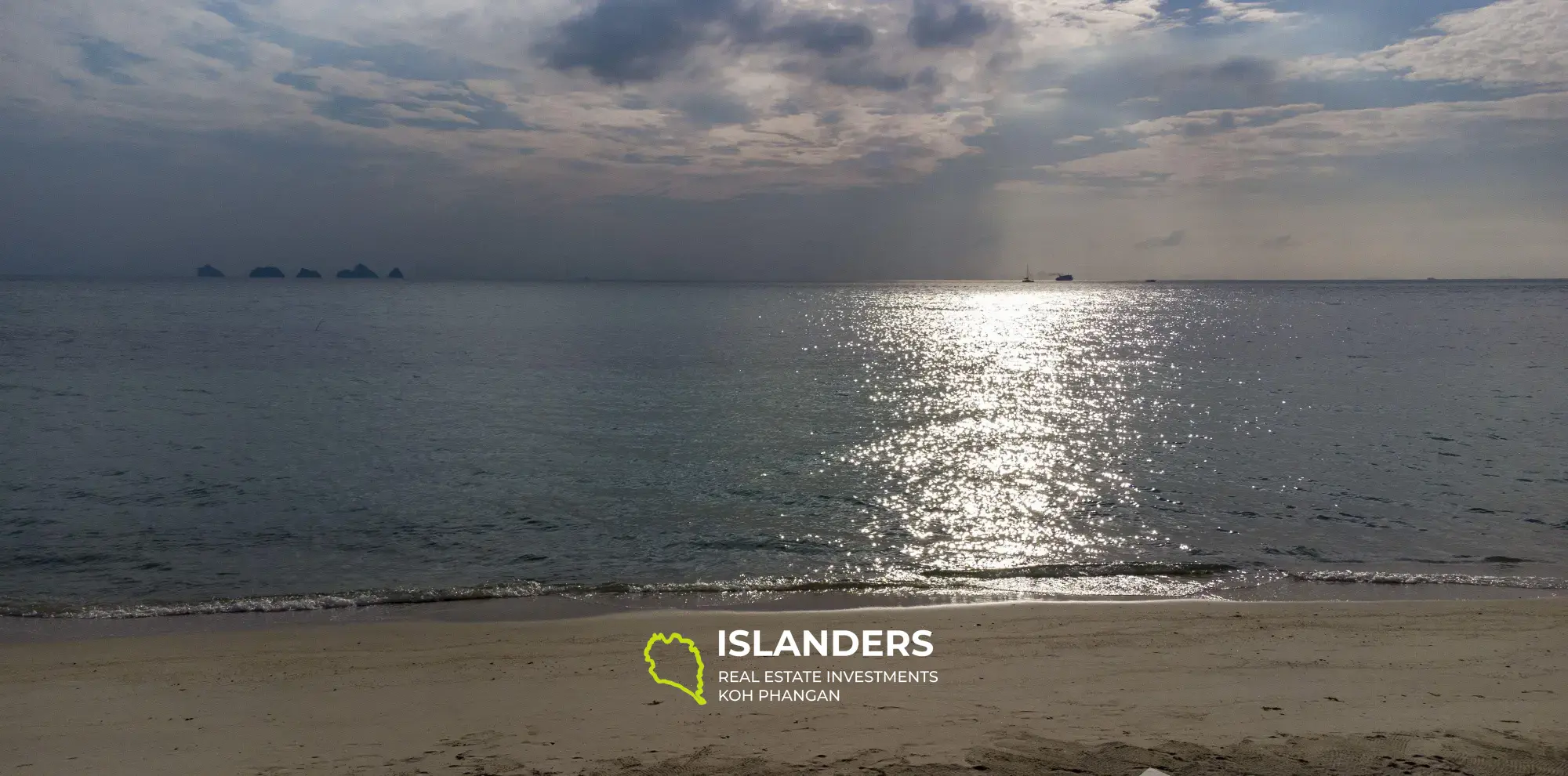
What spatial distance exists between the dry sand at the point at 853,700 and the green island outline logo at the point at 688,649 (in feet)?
0.36

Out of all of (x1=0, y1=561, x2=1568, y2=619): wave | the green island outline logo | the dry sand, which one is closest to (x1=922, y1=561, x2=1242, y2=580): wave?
(x1=0, y1=561, x2=1568, y2=619): wave

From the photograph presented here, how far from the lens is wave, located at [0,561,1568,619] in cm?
1274

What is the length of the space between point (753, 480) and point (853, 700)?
515 inches

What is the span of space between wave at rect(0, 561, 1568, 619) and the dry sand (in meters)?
1.30

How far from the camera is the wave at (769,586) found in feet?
41.8

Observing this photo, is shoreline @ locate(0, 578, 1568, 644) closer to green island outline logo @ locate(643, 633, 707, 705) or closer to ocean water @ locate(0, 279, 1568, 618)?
ocean water @ locate(0, 279, 1568, 618)

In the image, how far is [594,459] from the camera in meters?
24.7

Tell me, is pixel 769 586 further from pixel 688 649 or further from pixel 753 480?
pixel 753 480

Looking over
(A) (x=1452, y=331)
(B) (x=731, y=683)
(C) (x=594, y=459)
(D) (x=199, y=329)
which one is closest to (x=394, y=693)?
→ (B) (x=731, y=683)

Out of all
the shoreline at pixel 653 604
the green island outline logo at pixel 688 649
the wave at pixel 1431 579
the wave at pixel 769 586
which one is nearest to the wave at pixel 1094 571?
the wave at pixel 769 586

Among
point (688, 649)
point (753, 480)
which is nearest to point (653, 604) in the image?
point (688, 649)

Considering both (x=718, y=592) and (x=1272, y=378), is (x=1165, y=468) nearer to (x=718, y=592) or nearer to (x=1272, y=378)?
(x=718, y=592)

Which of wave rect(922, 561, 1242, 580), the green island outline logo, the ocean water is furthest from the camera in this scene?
the ocean water

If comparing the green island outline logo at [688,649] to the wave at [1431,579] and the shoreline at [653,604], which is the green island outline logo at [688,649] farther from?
the wave at [1431,579]
